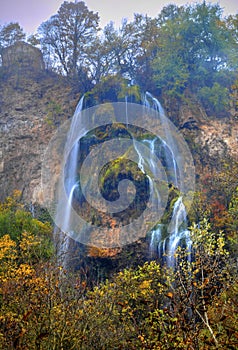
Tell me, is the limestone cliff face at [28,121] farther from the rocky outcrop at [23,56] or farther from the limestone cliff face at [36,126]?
the rocky outcrop at [23,56]

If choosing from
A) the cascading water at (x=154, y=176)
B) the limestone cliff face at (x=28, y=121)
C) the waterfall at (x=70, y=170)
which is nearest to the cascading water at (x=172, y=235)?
the cascading water at (x=154, y=176)

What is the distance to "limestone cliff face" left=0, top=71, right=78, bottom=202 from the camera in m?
30.0

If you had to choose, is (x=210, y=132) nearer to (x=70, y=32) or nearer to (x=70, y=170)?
(x=70, y=170)

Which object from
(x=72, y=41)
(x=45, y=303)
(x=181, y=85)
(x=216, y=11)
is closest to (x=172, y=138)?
(x=181, y=85)

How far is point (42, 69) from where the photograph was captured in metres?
38.7

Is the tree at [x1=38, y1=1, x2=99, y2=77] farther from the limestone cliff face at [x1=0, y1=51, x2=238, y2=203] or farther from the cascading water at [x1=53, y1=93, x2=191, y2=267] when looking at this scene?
the cascading water at [x1=53, y1=93, x2=191, y2=267]

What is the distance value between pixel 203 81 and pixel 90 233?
1694 centimetres

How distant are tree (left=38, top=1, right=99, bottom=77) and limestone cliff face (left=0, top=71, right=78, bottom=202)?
2.25m

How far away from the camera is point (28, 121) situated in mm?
33250

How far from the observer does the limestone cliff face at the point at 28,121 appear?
30.0 meters

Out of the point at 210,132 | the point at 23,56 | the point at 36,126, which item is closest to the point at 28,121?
the point at 36,126

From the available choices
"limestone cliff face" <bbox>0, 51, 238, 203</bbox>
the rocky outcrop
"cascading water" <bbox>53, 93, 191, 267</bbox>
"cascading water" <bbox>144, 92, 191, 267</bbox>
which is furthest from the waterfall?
the rocky outcrop

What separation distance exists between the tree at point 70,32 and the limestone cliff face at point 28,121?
2248 mm

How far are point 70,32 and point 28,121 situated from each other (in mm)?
10167
